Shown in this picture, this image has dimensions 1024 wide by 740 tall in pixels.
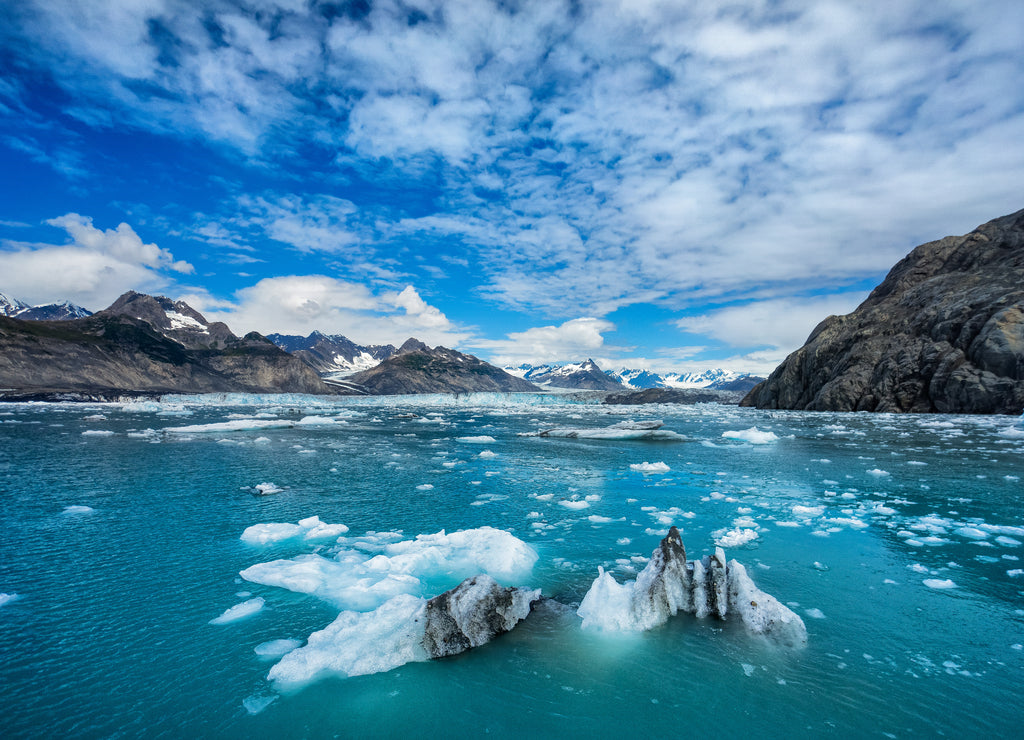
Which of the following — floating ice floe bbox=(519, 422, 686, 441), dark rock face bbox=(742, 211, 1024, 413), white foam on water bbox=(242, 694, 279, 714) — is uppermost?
Result: dark rock face bbox=(742, 211, 1024, 413)

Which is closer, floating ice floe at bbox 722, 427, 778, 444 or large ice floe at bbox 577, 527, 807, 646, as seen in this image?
large ice floe at bbox 577, 527, 807, 646

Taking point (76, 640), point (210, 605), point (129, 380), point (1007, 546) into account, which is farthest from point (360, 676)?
point (129, 380)

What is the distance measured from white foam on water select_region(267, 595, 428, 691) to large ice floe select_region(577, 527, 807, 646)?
261cm

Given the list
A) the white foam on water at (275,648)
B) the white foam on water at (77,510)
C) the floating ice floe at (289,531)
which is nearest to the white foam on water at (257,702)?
the white foam on water at (275,648)

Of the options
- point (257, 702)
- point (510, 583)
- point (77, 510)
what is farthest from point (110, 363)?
point (257, 702)

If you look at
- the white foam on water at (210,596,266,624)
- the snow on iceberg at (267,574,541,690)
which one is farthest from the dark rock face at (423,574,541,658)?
the white foam on water at (210,596,266,624)

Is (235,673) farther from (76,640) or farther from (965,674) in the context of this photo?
(965,674)

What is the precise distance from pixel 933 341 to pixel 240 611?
7544 cm

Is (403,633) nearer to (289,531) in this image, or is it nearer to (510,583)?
(510,583)

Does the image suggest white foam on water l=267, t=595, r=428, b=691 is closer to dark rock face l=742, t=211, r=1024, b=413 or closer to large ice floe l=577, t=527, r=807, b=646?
large ice floe l=577, t=527, r=807, b=646

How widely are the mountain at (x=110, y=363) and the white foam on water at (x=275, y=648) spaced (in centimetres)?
12464

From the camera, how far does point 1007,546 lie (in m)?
10.0

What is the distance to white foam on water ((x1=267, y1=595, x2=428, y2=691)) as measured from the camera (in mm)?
5723

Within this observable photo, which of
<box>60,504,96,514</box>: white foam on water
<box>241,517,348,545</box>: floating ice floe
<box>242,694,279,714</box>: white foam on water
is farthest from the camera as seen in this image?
<box>60,504,96,514</box>: white foam on water
